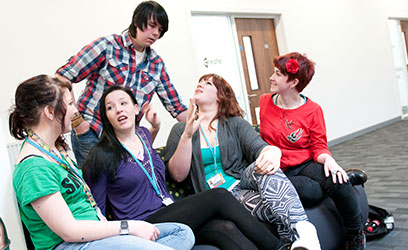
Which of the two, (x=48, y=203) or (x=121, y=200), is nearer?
(x=48, y=203)

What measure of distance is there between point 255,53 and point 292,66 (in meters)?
3.41

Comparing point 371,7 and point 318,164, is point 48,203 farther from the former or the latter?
point 371,7

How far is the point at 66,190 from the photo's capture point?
4.33ft

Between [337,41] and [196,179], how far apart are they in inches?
225

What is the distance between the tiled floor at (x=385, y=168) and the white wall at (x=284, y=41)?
699mm

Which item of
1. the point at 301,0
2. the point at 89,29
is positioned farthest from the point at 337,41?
the point at 89,29

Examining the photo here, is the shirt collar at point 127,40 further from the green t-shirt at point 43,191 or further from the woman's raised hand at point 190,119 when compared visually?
→ the green t-shirt at point 43,191

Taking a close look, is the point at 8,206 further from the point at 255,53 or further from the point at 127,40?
the point at 255,53

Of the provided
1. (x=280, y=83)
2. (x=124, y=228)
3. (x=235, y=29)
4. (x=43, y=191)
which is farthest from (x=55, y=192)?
(x=235, y=29)

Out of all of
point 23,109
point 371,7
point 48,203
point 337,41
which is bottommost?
point 48,203

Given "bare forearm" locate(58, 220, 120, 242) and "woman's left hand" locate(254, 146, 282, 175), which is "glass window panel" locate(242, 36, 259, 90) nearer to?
"woman's left hand" locate(254, 146, 282, 175)

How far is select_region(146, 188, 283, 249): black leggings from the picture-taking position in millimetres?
1609

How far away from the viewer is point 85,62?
6.88 feet

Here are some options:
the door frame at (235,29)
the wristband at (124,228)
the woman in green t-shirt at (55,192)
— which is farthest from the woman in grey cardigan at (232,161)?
the door frame at (235,29)
